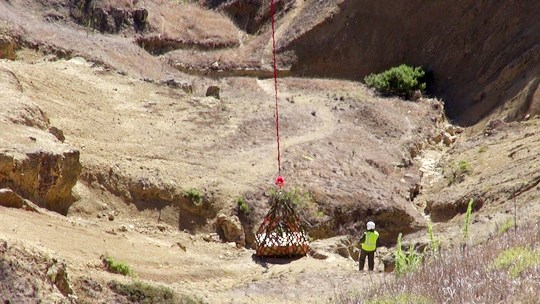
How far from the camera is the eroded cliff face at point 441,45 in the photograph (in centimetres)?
3156

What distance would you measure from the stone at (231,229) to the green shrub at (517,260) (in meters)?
11.0

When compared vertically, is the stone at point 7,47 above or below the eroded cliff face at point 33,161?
above

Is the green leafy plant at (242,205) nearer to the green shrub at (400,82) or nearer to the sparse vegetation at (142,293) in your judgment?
the sparse vegetation at (142,293)

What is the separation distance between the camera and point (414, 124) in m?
30.7

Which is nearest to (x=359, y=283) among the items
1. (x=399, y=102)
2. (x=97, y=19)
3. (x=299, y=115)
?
(x=299, y=115)

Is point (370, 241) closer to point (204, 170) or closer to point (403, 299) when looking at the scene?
point (204, 170)

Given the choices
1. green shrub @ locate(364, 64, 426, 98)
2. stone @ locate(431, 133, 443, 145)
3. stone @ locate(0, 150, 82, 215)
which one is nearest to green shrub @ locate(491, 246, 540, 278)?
stone @ locate(0, 150, 82, 215)

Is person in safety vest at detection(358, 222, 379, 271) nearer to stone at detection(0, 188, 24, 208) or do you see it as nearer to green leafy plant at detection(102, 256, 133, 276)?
green leafy plant at detection(102, 256, 133, 276)

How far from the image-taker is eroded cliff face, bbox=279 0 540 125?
104 feet

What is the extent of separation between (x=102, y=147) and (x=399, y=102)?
14.7 metres

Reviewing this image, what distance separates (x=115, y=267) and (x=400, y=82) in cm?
2280

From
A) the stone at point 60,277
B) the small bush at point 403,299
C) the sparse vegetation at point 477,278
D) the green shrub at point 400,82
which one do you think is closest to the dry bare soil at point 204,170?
the stone at point 60,277

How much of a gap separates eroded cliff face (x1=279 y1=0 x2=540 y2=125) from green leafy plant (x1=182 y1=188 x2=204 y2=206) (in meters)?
12.1

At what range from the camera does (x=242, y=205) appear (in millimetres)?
20750
